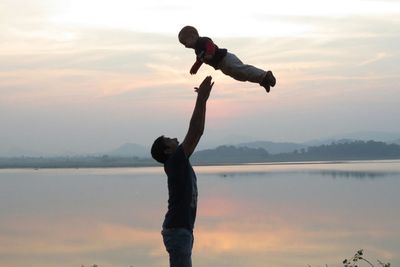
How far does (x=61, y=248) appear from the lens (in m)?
26.9

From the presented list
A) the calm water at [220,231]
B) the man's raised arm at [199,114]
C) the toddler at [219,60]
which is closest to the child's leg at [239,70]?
the toddler at [219,60]

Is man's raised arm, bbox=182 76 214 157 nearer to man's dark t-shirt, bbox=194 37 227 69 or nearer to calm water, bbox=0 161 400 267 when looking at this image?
man's dark t-shirt, bbox=194 37 227 69

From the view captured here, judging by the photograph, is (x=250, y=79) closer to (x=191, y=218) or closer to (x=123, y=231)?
(x=191, y=218)

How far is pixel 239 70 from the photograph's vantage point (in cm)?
520

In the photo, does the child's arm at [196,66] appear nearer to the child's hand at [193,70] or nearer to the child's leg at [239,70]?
the child's hand at [193,70]

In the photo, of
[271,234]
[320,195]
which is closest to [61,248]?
[271,234]

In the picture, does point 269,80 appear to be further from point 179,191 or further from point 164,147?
point 179,191

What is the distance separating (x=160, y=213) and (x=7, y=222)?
350 inches

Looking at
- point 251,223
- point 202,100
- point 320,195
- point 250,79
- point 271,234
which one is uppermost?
point 320,195

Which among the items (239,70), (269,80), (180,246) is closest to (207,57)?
(239,70)

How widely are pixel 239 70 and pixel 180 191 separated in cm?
107

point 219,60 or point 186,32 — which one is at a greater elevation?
point 186,32

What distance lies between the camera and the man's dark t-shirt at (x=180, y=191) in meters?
4.84

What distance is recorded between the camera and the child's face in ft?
16.8
